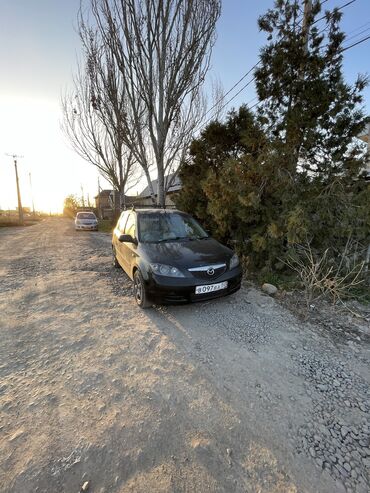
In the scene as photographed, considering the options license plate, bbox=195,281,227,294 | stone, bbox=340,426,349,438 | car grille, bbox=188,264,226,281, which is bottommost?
stone, bbox=340,426,349,438

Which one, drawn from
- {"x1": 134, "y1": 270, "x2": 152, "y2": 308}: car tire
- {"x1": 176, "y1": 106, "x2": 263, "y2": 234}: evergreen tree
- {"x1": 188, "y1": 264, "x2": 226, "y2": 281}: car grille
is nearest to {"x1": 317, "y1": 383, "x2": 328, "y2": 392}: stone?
{"x1": 188, "y1": 264, "x2": 226, "y2": 281}: car grille

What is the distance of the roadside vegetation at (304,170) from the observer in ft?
13.6

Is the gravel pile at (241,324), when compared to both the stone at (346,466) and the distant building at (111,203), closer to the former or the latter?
the stone at (346,466)

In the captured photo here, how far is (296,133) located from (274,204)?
1.34 meters

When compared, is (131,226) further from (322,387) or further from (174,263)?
(322,387)

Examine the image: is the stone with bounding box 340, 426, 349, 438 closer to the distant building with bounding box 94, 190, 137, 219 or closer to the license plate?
the license plate

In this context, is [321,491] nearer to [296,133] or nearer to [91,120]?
[296,133]

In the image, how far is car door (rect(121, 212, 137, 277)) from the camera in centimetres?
421

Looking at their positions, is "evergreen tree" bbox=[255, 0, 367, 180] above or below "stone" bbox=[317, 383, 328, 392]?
above

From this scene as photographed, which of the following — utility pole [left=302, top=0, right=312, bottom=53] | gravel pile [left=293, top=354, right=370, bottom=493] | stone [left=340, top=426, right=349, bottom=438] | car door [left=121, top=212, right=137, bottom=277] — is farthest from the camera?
utility pole [left=302, top=0, right=312, bottom=53]

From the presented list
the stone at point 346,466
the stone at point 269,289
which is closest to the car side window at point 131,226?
the stone at point 269,289

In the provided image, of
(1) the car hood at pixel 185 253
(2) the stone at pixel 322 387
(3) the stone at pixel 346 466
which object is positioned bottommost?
(3) the stone at pixel 346 466

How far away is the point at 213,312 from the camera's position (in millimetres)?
3689

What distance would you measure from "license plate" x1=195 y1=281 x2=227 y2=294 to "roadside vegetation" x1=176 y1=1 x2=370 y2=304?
1.55 m
